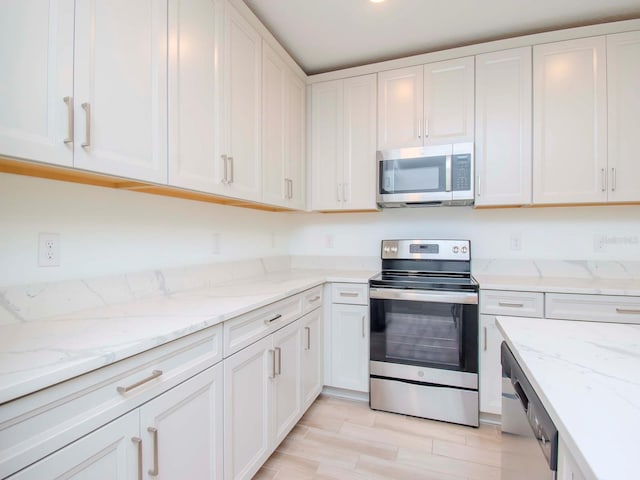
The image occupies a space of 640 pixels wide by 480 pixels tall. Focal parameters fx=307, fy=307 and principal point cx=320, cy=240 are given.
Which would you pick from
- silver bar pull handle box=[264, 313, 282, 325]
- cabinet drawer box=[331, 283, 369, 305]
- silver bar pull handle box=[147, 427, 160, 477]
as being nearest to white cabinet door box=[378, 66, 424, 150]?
cabinet drawer box=[331, 283, 369, 305]

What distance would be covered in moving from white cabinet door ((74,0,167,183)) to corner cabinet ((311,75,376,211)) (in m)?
1.48

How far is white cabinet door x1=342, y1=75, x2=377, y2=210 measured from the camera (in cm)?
243

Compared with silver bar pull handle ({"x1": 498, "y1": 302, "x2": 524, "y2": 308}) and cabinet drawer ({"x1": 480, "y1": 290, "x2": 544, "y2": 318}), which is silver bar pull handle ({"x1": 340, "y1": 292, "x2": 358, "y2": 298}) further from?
silver bar pull handle ({"x1": 498, "y1": 302, "x2": 524, "y2": 308})

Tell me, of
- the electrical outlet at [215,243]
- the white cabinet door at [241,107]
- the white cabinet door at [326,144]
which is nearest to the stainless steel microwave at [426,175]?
the white cabinet door at [326,144]

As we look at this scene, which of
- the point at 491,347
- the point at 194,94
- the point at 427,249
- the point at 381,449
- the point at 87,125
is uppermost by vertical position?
the point at 194,94

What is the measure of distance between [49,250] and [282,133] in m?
1.54

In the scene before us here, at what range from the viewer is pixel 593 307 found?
1.80 m

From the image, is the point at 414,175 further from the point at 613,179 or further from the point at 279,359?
the point at 279,359

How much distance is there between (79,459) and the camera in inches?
28.5

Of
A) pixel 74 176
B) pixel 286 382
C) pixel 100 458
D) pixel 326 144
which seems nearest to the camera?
pixel 100 458

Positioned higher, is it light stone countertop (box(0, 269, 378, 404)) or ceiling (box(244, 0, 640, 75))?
ceiling (box(244, 0, 640, 75))

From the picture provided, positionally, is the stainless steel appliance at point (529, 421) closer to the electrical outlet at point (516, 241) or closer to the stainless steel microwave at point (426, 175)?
the stainless steel microwave at point (426, 175)

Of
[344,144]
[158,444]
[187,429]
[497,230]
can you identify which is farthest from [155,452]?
[497,230]

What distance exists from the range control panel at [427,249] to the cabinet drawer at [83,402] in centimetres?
180
